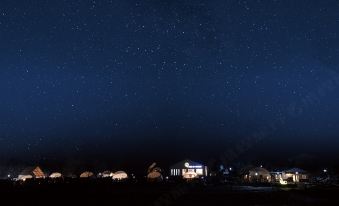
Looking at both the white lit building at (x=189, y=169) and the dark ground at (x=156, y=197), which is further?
the white lit building at (x=189, y=169)

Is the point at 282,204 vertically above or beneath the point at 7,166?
beneath

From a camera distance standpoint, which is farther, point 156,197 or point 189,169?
point 189,169

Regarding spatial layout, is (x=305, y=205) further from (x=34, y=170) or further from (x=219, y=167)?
(x=219, y=167)

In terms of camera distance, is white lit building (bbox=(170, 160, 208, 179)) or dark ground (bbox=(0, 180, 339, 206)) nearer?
dark ground (bbox=(0, 180, 339, 206))

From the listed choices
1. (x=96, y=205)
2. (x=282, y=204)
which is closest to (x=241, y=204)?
(x=282, y=204)

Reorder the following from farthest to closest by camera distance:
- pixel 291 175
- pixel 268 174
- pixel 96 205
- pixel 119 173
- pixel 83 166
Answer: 1. pixel 83 166
2. pixel 119 173
3. pixel 268 174
4. pixel 291 175
5. pixel 96 205

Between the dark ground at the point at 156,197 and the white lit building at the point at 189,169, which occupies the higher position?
the white lit building at the point at 189,169

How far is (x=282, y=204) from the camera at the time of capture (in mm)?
32969

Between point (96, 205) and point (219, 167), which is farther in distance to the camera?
point (219, 167)

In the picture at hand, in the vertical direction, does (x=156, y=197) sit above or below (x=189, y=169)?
below

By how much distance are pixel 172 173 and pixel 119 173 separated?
62.1ft

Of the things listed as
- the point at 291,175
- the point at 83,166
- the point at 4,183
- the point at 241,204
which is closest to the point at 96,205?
the point at 241,204

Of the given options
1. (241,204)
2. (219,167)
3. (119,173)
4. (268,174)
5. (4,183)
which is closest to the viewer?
(241,204)

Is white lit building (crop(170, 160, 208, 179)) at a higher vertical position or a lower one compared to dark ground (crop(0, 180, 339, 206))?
higher
